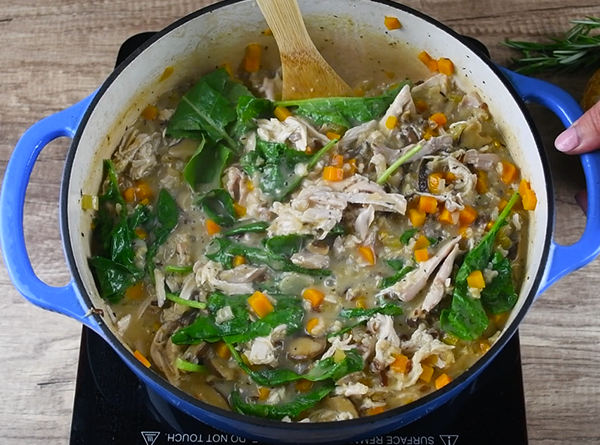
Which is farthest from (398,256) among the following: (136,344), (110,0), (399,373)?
(110,0)

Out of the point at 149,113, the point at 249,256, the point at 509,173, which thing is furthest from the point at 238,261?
the point at 509,173

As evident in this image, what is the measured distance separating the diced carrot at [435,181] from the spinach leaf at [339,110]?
26 centimetres

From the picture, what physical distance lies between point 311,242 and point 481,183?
1.67 ft

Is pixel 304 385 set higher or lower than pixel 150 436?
higher

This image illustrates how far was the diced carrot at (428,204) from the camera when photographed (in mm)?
1993

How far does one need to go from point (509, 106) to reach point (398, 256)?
19.9 inches

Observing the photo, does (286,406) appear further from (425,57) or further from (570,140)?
(425,57)

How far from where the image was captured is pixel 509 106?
79.1 inches

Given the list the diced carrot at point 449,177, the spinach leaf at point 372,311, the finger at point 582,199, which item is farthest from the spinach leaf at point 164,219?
the finger at point 582,199

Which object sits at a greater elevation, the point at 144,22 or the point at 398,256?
the point at 144,22

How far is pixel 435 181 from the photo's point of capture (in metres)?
2.03

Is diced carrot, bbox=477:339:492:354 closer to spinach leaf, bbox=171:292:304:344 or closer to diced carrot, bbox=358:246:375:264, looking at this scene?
diced carrot, bbox=358:246:375:264

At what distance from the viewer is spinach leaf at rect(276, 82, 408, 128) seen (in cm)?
214

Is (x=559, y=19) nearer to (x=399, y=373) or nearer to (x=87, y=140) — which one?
(x=399, y=373)
